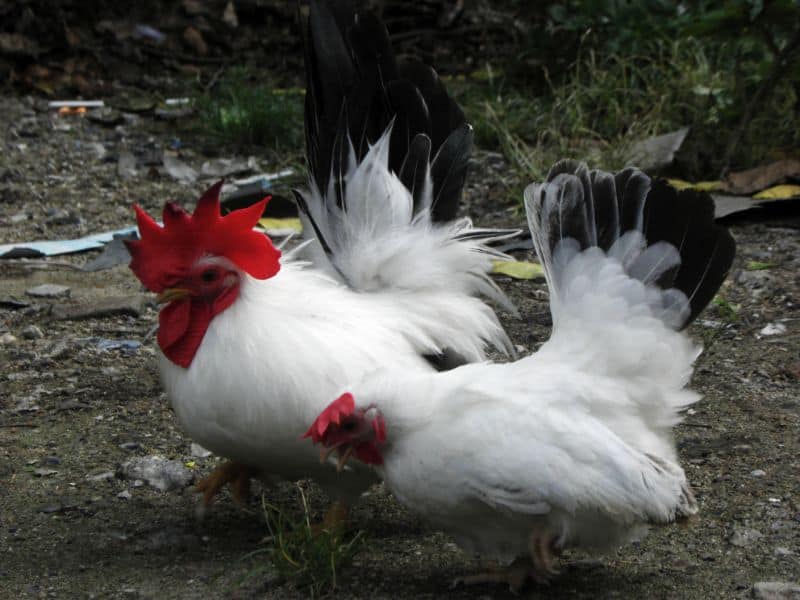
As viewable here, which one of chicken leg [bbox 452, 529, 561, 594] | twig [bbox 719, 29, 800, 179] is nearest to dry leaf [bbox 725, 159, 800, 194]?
twig [bbox 719, 29, 800, 179]

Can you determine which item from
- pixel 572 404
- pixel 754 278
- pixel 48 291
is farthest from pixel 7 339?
pixel 754 278

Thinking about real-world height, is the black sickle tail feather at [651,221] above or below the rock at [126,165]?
above

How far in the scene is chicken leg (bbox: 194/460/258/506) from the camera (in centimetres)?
361

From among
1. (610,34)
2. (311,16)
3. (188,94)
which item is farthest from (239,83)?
(311,16)

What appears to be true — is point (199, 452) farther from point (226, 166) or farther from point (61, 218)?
point (226, 166)

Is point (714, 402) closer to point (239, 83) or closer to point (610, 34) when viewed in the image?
point (610, 34)

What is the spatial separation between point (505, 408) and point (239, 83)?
6367 mm

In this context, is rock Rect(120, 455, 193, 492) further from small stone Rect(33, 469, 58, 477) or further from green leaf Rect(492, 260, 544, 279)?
green leaf Rect(492, 260, 544, 279)

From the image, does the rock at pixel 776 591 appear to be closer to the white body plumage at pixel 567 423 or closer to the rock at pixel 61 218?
the white body plumage at pixel 567 423

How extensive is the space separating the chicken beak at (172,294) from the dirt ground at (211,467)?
78 cm

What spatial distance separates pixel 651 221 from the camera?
11.1ft

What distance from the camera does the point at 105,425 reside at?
13.8ft

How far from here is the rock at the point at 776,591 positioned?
2918 mm

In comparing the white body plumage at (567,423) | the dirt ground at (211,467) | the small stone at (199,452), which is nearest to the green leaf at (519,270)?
the dirt ground at (211,467)
